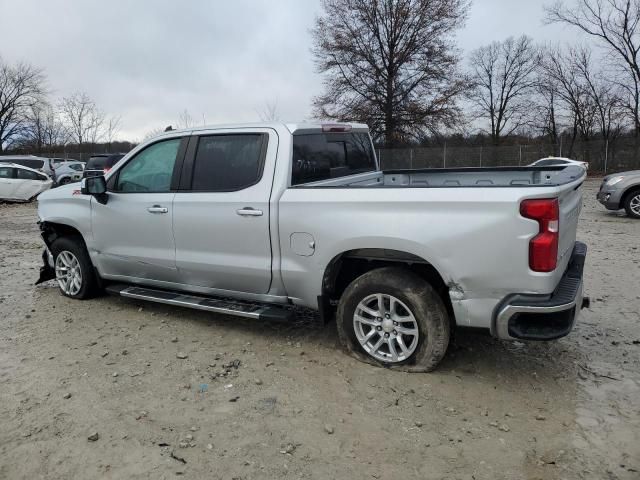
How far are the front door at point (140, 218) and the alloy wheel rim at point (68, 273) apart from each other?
21.6 inches

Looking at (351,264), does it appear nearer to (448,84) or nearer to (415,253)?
(415,253)

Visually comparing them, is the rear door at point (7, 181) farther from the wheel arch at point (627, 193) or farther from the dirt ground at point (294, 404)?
the wheel arch at point (627, 193)

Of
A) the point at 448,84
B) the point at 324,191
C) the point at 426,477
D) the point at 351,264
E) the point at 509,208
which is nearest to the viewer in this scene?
the point at 426,477

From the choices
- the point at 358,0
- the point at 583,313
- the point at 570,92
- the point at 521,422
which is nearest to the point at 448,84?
the point at 358,0

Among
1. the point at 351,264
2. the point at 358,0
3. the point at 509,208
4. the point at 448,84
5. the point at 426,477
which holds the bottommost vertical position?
the point at 426,477

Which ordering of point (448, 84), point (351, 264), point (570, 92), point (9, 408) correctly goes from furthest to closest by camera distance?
1. point (570, 92)
2. point (448, 84)
3. point (351, 264)
4. point (9, 408)

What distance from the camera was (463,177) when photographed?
199 inches

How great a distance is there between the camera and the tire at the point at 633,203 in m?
12.1

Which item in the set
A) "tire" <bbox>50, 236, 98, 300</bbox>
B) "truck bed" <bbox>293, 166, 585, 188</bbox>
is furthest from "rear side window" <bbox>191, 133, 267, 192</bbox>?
"tire" <bbox>50, 236, 98, 300</bbox>

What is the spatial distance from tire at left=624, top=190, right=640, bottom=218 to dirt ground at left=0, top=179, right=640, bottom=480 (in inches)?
320

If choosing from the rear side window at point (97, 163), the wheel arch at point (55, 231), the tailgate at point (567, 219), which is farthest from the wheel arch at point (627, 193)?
the rear side window at point (97, 163)

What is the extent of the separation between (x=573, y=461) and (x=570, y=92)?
1659 inches

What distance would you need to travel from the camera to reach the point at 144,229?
194 inches

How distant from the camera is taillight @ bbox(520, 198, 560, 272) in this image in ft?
10.3
